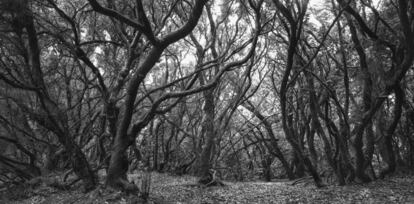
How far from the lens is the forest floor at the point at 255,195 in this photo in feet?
21.2

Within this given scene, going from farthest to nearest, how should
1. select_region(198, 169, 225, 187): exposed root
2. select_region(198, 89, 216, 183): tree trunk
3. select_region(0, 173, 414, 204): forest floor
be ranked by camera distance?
select_region(198, 89, 216, 183): tree trunk
select_region(198, 169, 225, 187): exposed root
select_region(0, 173, 414, 204): forest floor

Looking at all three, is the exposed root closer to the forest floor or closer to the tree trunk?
the tree trunk

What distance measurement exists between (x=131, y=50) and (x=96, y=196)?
3.74m

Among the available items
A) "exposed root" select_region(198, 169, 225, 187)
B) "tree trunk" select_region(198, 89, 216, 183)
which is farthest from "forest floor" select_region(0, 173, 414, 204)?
"tree trunk" select_region(198, 89, 216, 183)

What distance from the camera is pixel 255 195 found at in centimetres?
819

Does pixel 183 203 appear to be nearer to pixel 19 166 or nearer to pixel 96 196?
pixel 96 196

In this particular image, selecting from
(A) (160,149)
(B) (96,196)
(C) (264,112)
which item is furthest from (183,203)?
(C) (264,112)

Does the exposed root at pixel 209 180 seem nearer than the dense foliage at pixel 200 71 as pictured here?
No

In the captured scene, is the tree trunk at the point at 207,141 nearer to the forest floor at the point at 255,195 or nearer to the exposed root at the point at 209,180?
the exposed root at the point at 209,180

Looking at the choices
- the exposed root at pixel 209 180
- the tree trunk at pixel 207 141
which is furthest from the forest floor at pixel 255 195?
the tree trunk at pixel 207 141

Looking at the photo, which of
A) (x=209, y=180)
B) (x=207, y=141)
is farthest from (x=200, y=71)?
(x=209, y=180)

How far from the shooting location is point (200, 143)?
454 inches

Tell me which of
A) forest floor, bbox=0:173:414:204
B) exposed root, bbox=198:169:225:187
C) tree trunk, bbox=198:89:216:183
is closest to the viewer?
forest floor, bbox=0:173:414:204

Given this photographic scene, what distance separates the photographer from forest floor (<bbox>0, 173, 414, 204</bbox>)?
21.2 ft
